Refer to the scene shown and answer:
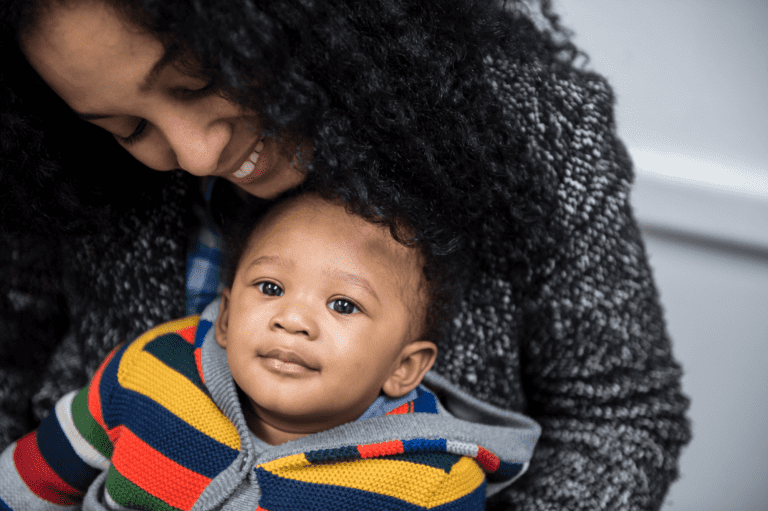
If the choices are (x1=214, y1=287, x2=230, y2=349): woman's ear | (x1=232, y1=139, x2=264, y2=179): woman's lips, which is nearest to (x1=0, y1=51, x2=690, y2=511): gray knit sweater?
(x1=214, y1=287, x2=230, y2=349): woman's ear

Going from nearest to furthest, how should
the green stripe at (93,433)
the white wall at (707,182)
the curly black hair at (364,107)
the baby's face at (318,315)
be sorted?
the curly black hair at (364,107) < the baby's face at (318,315) < the green stripe at (93,433) < the white wall at (707,182)

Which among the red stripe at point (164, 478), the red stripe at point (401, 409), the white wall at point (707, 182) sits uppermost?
the white wall at point (707, 182)

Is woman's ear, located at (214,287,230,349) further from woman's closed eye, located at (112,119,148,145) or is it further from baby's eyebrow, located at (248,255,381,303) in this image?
woman's closed eye, located at (112,119,148,145)

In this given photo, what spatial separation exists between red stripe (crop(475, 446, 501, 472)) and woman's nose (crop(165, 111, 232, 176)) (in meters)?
0.47

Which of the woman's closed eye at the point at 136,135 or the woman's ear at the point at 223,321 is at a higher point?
the woman's closed eye at the point at 136,135

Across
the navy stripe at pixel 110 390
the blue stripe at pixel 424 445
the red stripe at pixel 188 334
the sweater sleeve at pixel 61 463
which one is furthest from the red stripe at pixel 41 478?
the blue stripe at pixel 424 445

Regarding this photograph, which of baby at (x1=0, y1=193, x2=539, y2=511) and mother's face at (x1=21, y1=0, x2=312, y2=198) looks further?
baby at (x1=0, y1=193, x2=539, y2=511)

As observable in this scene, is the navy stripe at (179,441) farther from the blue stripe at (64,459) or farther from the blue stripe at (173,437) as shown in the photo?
the blue stripe at (64,459)

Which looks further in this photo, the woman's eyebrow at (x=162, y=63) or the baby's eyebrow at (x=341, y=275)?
the baby's eyebrow at (x=341, y=275)

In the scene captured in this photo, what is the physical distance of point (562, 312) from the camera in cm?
77

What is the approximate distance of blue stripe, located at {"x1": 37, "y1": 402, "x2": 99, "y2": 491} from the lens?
747 mm

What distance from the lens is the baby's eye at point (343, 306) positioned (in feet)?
2.22

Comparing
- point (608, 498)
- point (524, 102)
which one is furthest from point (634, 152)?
point (608, 498)

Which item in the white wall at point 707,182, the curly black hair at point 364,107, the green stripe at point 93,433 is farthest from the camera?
the white wall at point 707,182
